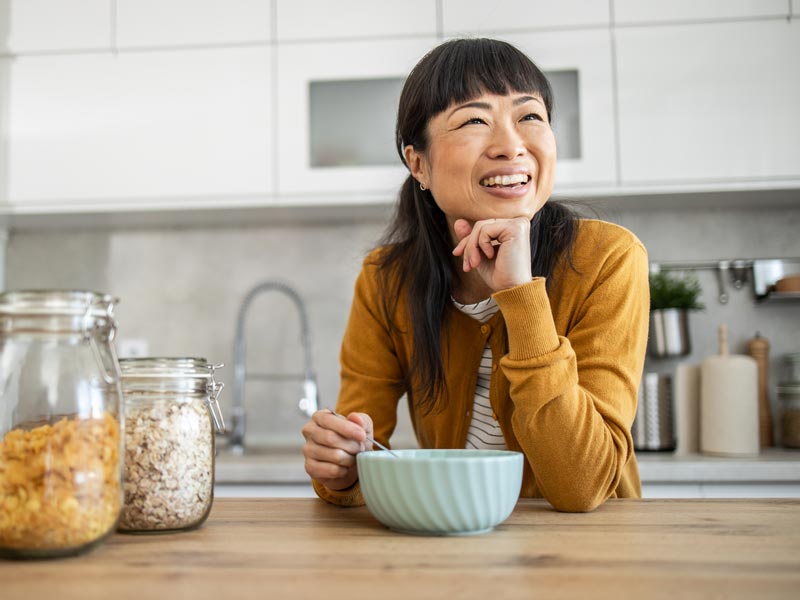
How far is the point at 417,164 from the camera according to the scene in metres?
1.38

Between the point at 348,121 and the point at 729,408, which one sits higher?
the point at 348,121

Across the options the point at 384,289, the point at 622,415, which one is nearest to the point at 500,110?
the point at 384,289

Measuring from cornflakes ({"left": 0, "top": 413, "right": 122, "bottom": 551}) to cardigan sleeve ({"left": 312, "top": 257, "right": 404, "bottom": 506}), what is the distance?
0.70 metres

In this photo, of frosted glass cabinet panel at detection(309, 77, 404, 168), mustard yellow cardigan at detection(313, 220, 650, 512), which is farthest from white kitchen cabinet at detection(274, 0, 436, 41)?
mustard yellow cardigan at detection(313, 220, 650, 512)

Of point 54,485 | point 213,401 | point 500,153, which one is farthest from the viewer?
point 500,153

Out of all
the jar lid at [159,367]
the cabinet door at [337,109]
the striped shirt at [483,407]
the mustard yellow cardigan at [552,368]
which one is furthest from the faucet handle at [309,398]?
the jar lid at [159,367]

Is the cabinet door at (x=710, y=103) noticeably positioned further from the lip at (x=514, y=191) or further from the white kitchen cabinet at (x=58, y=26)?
the white kitchen cabinet at (x=58, y=26)

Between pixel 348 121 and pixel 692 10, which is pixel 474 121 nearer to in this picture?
pixel 348 121

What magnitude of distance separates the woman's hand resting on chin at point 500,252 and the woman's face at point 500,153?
0.45ft

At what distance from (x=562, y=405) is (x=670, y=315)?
159cm

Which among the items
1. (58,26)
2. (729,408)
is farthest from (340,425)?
(58,26)

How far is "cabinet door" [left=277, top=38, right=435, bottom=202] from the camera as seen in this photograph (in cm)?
235

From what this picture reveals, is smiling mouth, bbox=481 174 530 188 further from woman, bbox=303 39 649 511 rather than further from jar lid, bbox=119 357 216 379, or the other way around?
jar lid, bbox=119 357 216 379

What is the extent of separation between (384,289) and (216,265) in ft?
4.84
